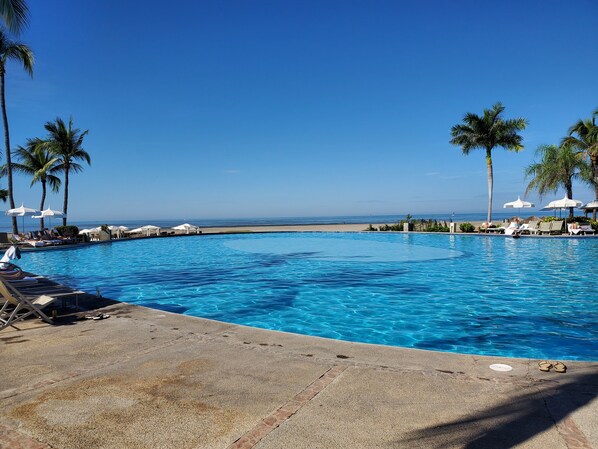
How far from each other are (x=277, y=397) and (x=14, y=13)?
613 inches

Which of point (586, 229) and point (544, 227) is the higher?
point (544, 227)

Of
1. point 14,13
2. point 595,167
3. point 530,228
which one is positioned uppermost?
point 14,13

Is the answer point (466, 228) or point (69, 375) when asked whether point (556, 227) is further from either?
point (69, 375)

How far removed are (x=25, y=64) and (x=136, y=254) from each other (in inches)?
598

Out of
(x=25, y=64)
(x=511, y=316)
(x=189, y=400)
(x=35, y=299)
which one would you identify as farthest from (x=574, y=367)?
(x=25, y=64)

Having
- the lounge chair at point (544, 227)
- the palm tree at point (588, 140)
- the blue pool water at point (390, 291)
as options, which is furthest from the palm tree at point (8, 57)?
the palm tree at point (588, 140)

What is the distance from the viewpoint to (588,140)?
1337 inches

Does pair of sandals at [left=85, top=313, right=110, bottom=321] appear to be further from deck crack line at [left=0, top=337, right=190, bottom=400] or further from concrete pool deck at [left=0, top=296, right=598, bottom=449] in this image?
deck crack line at [left=0, top=337, right=190, bottom=400]

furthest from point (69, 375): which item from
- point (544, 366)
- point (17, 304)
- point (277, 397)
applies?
point (544, 366)

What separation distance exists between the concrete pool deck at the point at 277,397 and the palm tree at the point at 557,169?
35980 millimetres

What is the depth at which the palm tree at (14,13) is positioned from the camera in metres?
12.5

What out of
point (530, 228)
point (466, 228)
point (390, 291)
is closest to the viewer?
point (390, 291)

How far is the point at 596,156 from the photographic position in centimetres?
3181

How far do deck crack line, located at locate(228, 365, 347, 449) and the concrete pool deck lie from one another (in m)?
0.01
